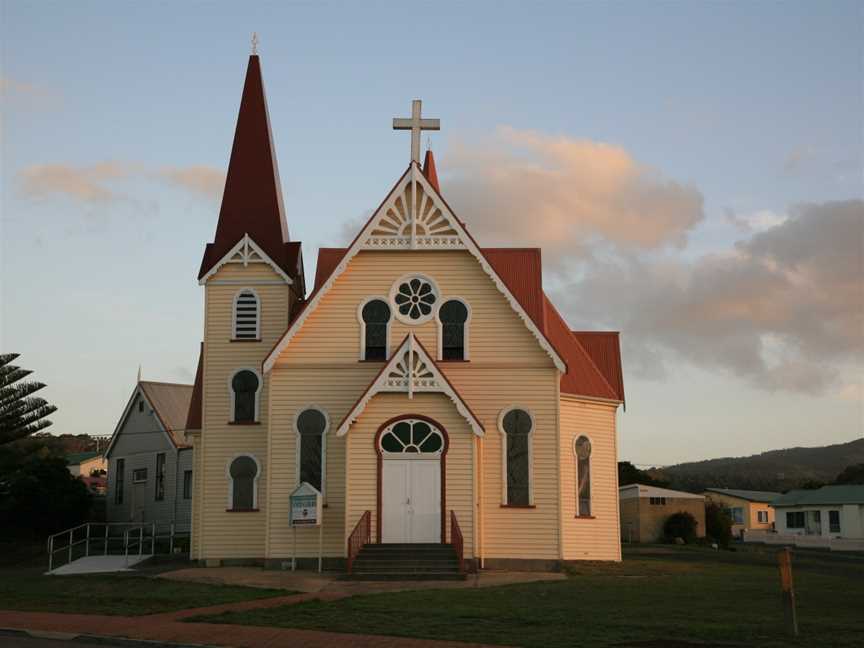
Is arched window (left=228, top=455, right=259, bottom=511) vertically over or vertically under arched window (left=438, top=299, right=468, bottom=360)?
under

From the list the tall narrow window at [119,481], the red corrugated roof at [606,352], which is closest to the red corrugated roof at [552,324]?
the red corrugated roof at [606,352]

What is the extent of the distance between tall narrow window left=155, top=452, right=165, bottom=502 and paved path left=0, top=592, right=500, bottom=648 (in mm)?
29414

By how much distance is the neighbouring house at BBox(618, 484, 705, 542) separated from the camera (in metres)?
50.0

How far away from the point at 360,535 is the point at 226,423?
6.27 m

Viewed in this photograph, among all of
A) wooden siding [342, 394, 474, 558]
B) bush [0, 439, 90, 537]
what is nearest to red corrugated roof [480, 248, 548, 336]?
wooden siding [342, 394, 474, 558]

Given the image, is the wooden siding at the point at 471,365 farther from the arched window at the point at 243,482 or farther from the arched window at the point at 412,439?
the arched window at the point at 243,482

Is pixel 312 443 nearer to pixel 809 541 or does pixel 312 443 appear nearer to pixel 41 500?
pixel 41 500

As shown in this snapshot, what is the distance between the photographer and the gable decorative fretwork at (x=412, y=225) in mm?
29797

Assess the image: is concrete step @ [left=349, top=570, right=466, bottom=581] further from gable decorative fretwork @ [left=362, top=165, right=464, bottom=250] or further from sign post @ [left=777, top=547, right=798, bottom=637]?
sign post @ [left=777, top=547, right=798, bottom=637]

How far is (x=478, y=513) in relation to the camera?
2864 cm

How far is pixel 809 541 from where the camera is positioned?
199 feet

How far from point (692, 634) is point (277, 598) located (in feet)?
30.2

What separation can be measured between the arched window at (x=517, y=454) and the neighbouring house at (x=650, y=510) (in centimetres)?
2223

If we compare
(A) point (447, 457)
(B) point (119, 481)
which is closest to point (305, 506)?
(A) point (447, 457)
